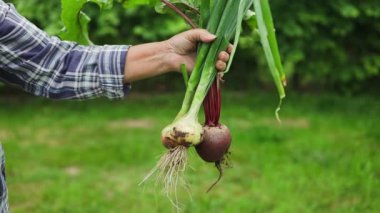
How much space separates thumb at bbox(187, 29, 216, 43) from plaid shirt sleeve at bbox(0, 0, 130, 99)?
194 mm

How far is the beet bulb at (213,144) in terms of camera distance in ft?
5.24

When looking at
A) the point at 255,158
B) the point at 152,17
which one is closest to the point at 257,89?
the point at 152,17

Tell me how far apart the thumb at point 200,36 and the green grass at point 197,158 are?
2.17 meters

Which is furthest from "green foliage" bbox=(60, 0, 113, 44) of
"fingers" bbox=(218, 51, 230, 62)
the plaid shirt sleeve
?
"fingers" bbox=(218, 51, 230, 62)

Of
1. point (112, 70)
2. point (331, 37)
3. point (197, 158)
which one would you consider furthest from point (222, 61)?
point (331, 37)

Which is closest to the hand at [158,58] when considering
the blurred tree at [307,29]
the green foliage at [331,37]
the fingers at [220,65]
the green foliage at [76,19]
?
the fingers at [220,65]

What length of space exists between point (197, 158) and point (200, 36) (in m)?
3.21

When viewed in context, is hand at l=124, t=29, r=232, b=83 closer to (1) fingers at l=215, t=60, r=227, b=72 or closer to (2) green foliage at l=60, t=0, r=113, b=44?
(1) fingers at l=215, t=60, r=227, b=72

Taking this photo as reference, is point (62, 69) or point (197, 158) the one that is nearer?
point (62, 69)

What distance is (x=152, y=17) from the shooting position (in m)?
6.39

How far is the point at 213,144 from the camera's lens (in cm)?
160

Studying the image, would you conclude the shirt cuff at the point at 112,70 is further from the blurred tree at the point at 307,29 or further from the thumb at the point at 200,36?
the blurred tree at the point at 307,29

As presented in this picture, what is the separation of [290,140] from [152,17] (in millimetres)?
2018

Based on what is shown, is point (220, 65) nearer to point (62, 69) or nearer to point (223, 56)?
point (223, 56)
